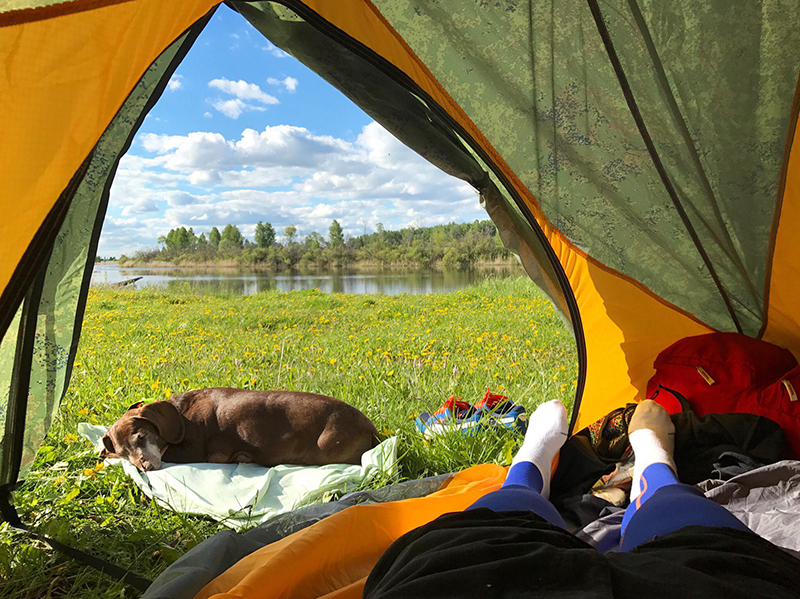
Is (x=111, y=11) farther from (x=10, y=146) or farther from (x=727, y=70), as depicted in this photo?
(x=727, y=70)

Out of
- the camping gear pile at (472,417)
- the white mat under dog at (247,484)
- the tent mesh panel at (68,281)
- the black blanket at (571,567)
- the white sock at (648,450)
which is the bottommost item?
the white mat under dog at (247,484)

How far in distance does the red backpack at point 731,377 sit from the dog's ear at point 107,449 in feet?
6.88

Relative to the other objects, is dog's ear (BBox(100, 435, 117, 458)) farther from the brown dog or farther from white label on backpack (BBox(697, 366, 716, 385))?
white label on backpack (BBox(697, 366, 716, 385))

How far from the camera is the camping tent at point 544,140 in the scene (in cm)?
138

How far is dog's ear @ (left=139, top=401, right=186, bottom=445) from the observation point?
2126 mm

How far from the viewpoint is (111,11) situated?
1309mm

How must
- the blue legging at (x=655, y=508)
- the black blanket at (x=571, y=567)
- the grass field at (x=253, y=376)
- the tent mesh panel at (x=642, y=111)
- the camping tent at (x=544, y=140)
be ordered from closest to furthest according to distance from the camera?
the black blanket at (x=571, y=567), the blue legging at (x=655, y=508), the camping tent at (x=544, y=140), the tent mesh panel at (x=642, y=111), the grass field at (x=253, y=376)

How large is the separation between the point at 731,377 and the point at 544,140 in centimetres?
103

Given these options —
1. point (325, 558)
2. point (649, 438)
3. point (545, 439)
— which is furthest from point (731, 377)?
point (325, 558)

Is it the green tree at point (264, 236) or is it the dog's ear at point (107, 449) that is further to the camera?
the green tree at point (264, 236)

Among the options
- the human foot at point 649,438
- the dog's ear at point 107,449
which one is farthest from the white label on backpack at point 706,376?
the dog's ear at point 107,449

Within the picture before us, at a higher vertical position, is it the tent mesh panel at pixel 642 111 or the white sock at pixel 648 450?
the tent mesh panel at pixel 642 111

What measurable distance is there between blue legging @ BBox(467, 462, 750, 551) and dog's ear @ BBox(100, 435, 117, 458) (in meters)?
1.60

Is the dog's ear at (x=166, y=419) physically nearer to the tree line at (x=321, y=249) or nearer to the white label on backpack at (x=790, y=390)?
the white label on backpack at (x=790, y=390)
